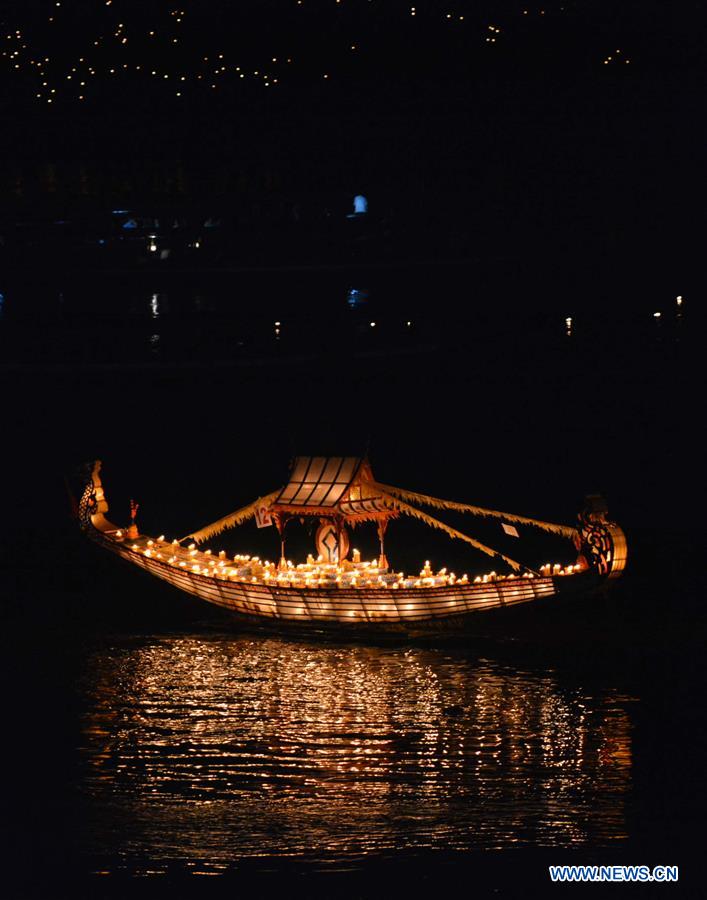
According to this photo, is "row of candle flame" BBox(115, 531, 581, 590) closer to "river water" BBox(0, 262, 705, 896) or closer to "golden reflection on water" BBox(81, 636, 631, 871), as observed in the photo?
"river water" BBox(0, 262, 705, 896)

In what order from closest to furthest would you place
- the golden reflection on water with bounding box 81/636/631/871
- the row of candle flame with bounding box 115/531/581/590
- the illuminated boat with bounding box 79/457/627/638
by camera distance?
the golden reflection on water with bounding box 81/636/631/871 < the illuminated boat with bounding box 79/457/627/638 < the row of candle flame with bounding box 115/531/581/590

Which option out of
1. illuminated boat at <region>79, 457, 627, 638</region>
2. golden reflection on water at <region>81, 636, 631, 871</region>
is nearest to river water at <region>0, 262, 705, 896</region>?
golden reflection on water at <region>81, 636, 631, 871</region>

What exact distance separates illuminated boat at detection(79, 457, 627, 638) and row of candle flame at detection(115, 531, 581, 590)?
2cm

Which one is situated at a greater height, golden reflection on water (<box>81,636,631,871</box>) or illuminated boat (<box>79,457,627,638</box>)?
illuminated boat (<box>79,457,627,638</box>)

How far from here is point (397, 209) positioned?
4716cm

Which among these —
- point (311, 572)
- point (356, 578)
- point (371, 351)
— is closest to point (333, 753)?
point (356, 578)

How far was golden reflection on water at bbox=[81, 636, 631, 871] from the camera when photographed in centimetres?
1314

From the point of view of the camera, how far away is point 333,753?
1496 centimetres

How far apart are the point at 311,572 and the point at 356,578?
0.58 meters

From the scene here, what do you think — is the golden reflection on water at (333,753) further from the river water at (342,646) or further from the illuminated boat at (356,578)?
the illuminated boat at (356,578)

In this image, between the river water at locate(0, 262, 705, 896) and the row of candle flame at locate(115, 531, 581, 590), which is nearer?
the river water at locate(0, 262, 705, 896)

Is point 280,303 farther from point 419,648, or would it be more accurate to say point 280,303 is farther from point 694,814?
point 694,814

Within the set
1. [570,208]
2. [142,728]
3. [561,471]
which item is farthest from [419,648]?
[570,208]

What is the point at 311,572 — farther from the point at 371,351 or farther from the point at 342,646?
the point at 371,351
